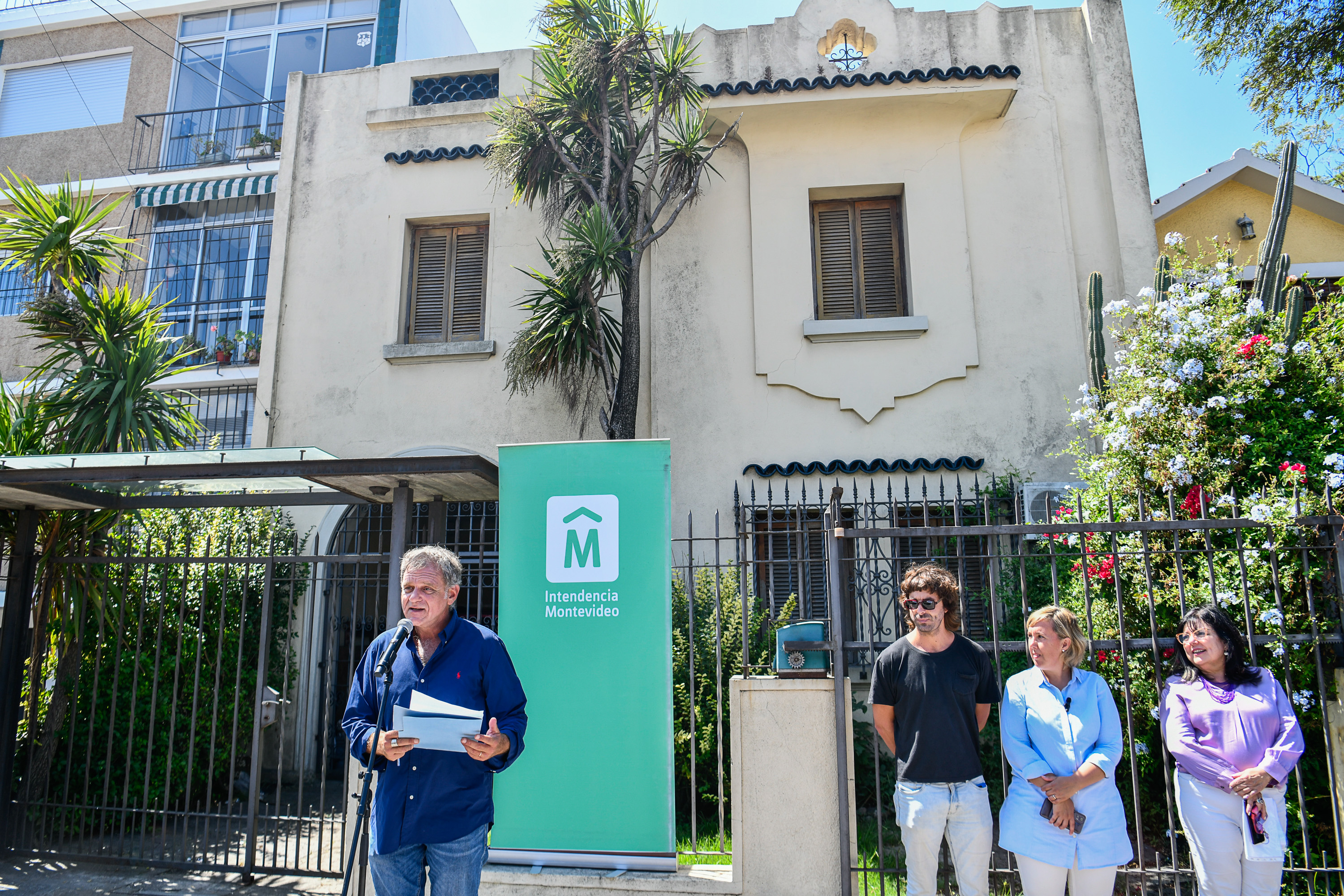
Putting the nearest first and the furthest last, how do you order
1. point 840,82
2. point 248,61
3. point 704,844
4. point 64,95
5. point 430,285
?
1. point 704,844
2. point 840,82
3. point 430,285
4. point 248,61
5. point 64,95

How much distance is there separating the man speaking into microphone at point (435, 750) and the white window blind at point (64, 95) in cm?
1603

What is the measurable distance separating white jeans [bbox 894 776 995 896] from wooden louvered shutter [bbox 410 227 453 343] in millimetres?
7572

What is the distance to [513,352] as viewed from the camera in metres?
8.74

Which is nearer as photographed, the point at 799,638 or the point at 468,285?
the point at 799,638

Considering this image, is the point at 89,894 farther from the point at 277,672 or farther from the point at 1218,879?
the point at 1218,879

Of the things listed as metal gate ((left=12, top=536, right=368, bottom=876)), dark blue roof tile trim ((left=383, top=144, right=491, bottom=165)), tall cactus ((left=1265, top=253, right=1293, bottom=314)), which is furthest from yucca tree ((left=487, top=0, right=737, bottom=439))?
tall cactus ((left=1265, top=253, right=1293, bottom=314))

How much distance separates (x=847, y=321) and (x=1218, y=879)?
236 inches

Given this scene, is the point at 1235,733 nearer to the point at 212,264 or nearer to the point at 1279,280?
the point at 1279,280

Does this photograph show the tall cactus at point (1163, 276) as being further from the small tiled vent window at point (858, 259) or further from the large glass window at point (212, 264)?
the large glass window at point (212, 264)

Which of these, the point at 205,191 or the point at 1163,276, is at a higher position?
the point at 205,191

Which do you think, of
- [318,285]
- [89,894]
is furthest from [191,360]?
[89,894]

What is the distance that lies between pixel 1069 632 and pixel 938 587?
23.0 inches

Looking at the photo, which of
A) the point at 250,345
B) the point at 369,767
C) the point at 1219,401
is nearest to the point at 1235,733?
the point at 1219,401

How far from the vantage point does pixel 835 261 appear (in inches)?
374
